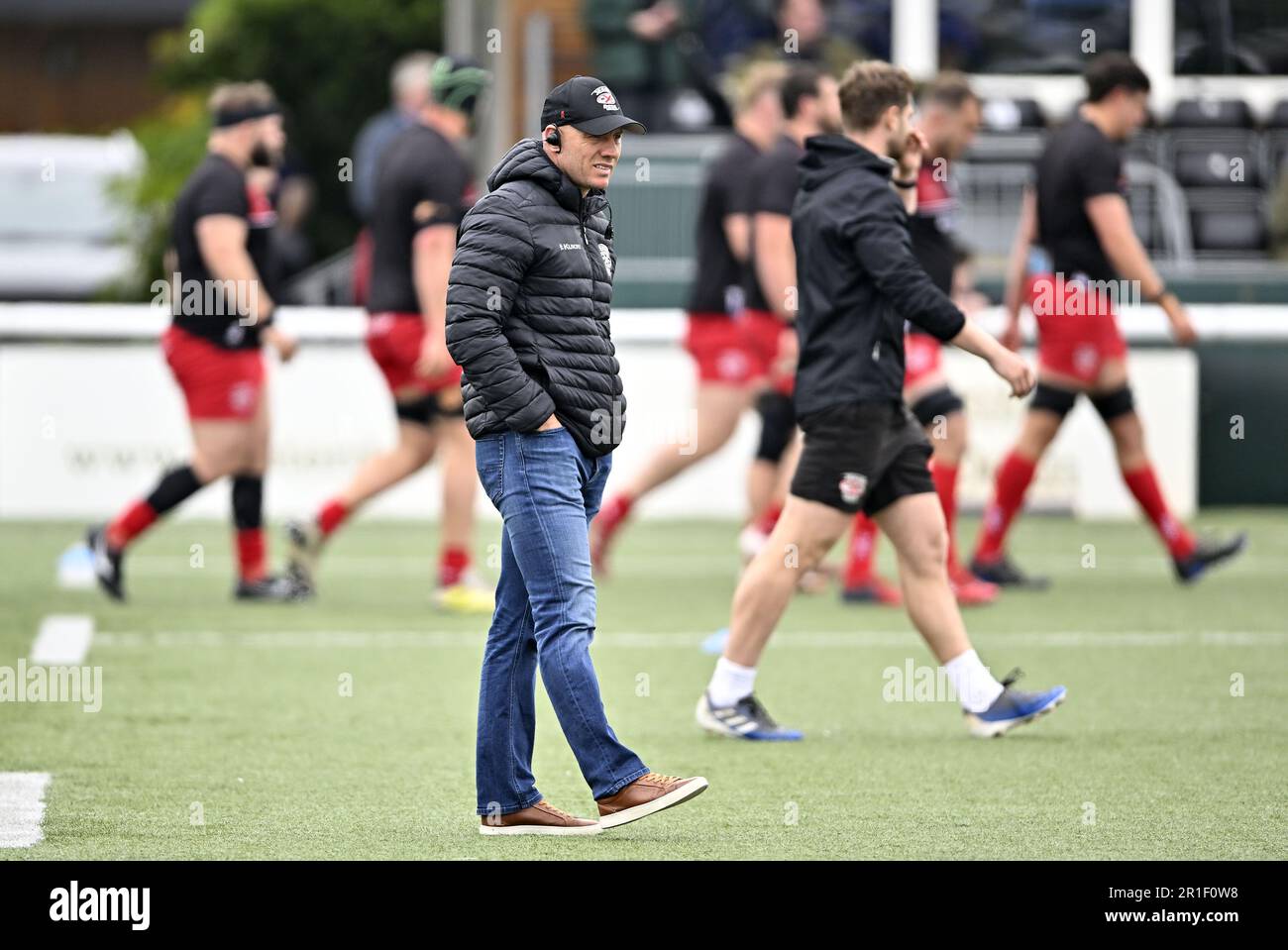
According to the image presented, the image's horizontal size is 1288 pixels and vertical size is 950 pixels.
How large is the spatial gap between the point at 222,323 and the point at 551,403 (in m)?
5.11

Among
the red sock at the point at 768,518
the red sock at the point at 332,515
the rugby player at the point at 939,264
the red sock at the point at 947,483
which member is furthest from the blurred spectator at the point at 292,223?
the red sock at the point at 947,483

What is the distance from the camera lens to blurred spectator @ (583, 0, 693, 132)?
18844mm

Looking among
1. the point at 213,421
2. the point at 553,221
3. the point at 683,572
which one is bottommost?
the point at 683,572

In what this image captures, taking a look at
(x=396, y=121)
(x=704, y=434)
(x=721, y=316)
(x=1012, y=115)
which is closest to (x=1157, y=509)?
(x=704, y=434)

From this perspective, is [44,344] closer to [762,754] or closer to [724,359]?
[724,359]

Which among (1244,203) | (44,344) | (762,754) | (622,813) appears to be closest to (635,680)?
(762,754)

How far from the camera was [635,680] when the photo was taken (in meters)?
9.16

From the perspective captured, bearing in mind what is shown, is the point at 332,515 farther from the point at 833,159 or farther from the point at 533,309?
the point at 533,309

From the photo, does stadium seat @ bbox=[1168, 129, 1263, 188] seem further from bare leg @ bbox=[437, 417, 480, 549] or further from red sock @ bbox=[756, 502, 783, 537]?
bare leg @ bbox=[437, 417, 480, 549]

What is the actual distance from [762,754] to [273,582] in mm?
4453

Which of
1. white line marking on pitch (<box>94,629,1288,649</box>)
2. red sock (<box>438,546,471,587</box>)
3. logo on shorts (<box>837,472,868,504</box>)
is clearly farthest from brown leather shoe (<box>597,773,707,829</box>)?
red sock (<box>438,546,471,587</box>)

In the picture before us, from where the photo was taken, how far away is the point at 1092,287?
1122 centimetres

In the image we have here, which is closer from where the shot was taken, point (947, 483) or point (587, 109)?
point (587, 109)
